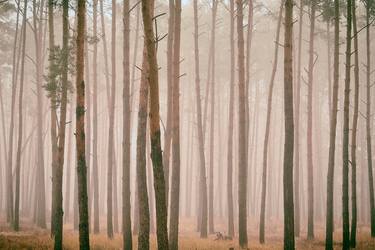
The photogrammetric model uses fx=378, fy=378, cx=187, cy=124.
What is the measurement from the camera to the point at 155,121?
6945mm

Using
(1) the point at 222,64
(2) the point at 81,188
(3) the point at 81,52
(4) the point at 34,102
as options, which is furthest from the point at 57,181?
(4) the point at 34,102

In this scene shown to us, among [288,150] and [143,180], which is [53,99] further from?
[288,150]

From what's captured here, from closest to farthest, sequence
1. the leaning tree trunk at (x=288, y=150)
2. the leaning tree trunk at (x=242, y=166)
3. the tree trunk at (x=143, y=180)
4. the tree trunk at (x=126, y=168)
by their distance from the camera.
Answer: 1. the tree trunk at (x=143, y=180)
2. the leaning tree trunk at (x=288, y=150)
3. the tree trunk at (x=126, y=168)
4. the leaning tree trunk at (x=242, y=166)

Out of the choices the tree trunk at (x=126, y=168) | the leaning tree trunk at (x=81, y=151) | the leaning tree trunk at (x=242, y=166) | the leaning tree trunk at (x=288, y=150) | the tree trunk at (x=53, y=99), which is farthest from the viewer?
the tree trunk at (x=53, y=99)

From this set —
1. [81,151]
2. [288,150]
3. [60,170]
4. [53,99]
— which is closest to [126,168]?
[60,170]

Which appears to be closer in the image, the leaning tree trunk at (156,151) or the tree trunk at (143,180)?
the leaning tree trunk at (156,151)

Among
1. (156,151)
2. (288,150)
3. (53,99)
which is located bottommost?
(288,150)

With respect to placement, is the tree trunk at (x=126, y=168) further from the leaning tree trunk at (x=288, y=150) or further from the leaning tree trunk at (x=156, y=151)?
the leaning tree trunk at (x=156, y=151)

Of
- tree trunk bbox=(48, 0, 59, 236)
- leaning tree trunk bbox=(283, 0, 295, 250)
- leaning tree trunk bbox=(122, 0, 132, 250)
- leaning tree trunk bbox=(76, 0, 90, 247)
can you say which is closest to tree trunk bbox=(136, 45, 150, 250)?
leaning tree trunk bbox=(76, 0, 90, 247)

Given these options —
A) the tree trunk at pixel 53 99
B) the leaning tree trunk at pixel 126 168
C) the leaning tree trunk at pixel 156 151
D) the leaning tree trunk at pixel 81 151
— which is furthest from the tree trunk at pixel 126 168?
the leaning tree trunk at pixel 156 151

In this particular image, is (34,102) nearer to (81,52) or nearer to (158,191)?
(81,52)

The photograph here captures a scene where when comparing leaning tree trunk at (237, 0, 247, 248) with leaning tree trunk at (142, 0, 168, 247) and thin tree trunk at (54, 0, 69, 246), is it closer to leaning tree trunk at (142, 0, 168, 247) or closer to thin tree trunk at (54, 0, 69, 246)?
thin tree trunk at (54, 0, 69, 246)

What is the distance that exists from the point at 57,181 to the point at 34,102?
25.3 metres

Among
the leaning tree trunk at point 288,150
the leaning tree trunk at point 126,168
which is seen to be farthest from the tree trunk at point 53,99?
the leaning tree trunk at point 288,150
